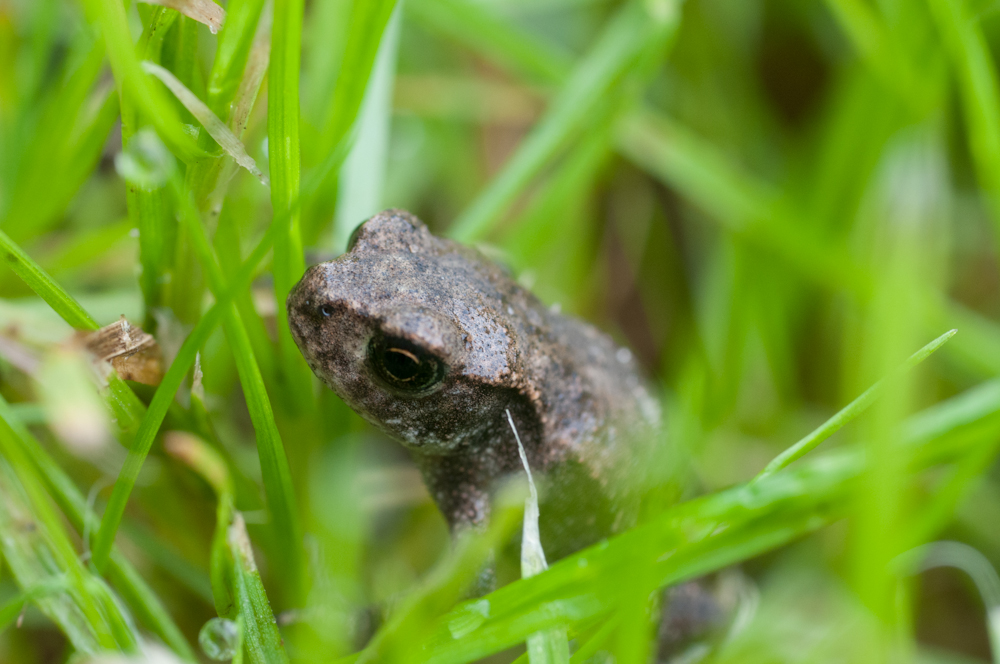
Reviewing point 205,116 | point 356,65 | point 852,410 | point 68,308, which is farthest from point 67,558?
point 852,410

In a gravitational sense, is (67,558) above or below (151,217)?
below

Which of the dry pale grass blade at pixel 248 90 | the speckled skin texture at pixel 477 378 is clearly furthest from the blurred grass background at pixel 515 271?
the speckled skin texture at pixel 477 378

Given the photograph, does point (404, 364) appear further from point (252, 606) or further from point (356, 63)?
point (356, 63)

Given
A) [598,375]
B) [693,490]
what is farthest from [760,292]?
[598,375]

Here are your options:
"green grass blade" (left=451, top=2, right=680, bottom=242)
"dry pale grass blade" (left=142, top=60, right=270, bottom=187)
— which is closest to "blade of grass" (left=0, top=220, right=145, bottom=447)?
"dry pale grass blade" (left=142, top=60, right=270, bottom=187)

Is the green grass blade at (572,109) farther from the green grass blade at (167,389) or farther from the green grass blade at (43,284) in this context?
the green grass blade at (43,284)

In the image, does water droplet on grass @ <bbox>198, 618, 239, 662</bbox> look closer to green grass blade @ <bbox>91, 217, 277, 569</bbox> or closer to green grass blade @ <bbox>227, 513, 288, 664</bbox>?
green grass blade @ <bbox>227, 513, 288, 664</bbox>

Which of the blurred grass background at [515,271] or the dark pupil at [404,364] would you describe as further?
the dark pupil at [404,364]
